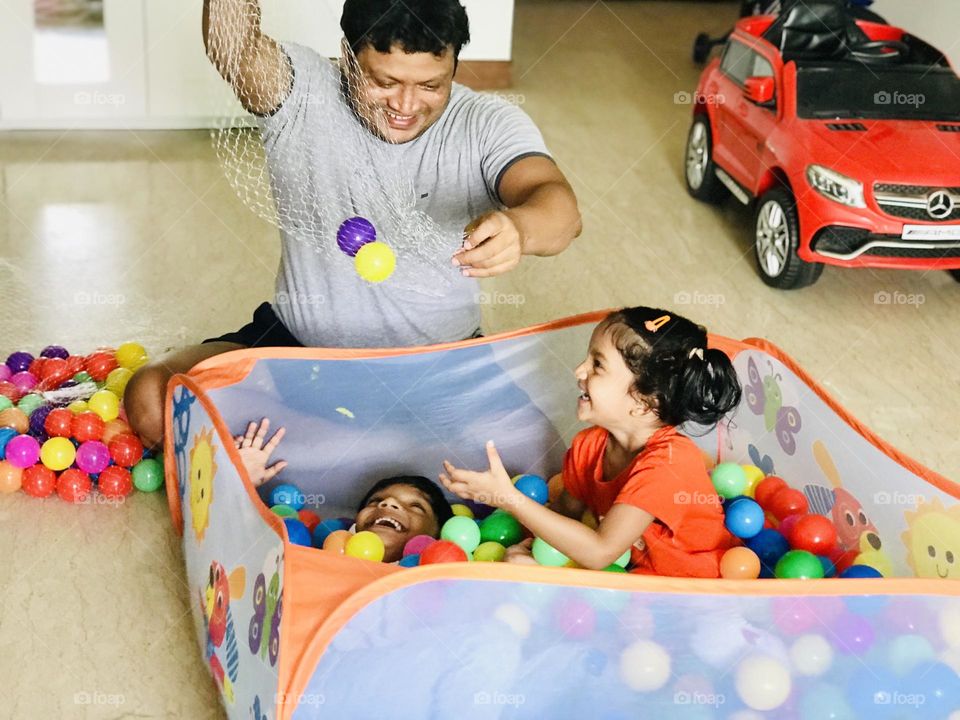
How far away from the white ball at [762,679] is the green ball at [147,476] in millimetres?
956

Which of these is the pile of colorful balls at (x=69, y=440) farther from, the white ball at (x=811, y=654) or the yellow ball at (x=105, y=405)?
the white ball at (x=811, y=654)

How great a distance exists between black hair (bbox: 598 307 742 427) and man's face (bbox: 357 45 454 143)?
375 mm

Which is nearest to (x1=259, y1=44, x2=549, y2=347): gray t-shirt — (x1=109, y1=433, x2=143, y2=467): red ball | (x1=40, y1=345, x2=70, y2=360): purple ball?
(x1=109, y1=433, x2=143, y2=467): red ball

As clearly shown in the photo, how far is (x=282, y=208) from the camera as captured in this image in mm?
1660

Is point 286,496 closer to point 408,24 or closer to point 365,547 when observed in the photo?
point 365,547

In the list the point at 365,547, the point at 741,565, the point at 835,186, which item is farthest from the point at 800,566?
the point at 835,186

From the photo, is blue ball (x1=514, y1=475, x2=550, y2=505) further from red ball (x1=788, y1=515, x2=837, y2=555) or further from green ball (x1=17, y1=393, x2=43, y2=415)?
green ball (x1=17, y1=393, x2=43, y2=415)

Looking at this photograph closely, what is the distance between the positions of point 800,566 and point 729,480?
24 centimetres

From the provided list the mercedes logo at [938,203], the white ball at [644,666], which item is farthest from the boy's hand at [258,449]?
the mercedes logo at [938,203]

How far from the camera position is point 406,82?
56.9 inches

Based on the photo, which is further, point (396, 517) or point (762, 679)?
point (396, 517)

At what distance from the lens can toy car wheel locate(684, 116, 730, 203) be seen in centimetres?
290

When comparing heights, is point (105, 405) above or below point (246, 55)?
below

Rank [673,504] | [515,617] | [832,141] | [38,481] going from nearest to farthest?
[515,617] → [673,504] → [38,481] → [832,141]
